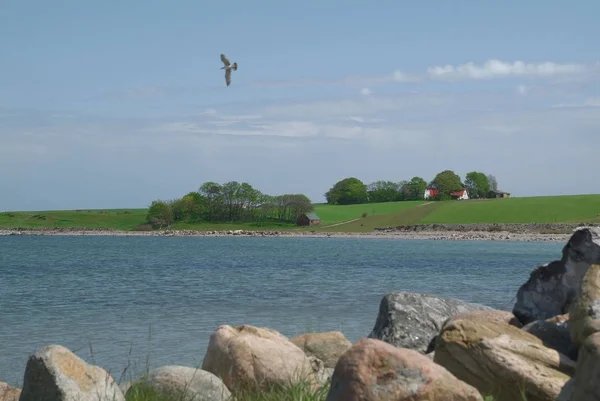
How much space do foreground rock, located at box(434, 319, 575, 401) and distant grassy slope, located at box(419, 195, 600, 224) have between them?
4664 inches

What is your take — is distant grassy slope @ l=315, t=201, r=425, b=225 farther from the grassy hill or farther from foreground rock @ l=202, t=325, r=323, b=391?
foreground rock @ l=202, t=325, r=323, b=391

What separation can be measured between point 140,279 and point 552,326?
1269 inches

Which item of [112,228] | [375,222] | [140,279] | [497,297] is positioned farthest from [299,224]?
[497,297]

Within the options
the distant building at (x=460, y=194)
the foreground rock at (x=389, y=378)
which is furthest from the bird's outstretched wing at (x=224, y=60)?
the distant building at (x=460, y=194)

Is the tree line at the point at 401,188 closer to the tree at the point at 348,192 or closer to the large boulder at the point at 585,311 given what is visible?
the tree at the point at 348,192

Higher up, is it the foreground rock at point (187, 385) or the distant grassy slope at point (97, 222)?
the distant grassy slope at point (97, 222)

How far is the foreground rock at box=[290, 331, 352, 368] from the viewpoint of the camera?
10.2m

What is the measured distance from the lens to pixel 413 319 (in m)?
10.4

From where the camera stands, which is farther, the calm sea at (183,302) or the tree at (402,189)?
the tree at (402,189)

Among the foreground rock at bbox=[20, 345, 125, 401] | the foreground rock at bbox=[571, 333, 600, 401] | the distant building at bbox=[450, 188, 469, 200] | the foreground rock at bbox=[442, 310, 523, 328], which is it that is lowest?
the foreground rock at bbox=[20, 345, 125, 401]

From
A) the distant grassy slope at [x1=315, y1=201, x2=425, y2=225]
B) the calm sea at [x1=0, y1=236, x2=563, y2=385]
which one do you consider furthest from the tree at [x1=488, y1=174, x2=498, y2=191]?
the calm sea at [x1=0, y1=236, x2=563, y2=385]

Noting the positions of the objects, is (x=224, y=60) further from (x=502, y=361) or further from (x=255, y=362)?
(x=502, y=361)

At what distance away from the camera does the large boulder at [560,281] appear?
31.3 feet

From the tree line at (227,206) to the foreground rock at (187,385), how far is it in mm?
141241
